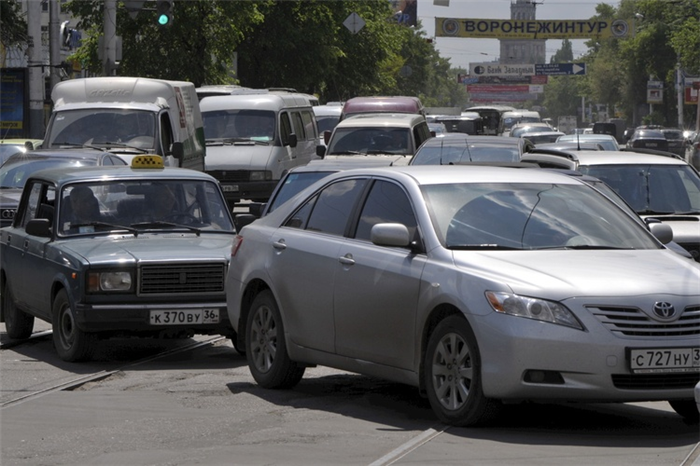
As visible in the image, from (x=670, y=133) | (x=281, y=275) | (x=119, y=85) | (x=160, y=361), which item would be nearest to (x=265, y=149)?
(x=119, y=85)

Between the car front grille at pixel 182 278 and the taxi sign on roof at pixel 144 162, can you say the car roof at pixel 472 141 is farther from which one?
the car front grille at pixel 182 278

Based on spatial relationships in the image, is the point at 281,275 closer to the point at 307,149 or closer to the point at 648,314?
the point at 648,314

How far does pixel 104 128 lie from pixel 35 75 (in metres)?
11.2

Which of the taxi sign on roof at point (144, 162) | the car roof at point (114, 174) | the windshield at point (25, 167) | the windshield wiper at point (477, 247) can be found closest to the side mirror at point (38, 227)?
the car roof at point (114, 174)

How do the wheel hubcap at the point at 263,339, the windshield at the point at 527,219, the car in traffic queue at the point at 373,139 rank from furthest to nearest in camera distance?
the car in traffic queue at the point at 373,139 → the wheel hubcap at the point at 263,339 → the windshield at the point at 527,219

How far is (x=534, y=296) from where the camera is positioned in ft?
25.0

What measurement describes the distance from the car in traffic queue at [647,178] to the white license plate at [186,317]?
584 cm

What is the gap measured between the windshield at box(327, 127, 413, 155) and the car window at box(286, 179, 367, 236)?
18.0m

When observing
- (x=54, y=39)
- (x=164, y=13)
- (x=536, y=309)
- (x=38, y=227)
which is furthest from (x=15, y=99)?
(x=536, y=309)

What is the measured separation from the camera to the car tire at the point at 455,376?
7.83 metres

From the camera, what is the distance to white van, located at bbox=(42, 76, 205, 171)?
22.9 metres

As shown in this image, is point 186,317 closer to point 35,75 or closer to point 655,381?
point 655,381

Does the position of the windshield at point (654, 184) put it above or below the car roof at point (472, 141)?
below

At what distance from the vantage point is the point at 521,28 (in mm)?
94375
